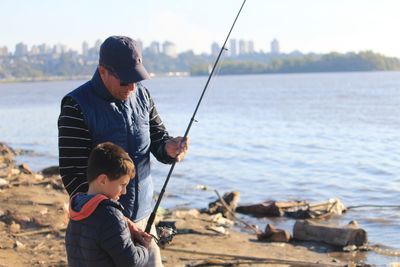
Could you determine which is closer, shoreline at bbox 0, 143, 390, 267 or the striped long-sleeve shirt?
the striped long-sleeve shirt

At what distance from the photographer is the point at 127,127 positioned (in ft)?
12.0

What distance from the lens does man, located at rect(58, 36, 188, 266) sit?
3.50 m

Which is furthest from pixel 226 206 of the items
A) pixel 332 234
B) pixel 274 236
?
pixel 332 234

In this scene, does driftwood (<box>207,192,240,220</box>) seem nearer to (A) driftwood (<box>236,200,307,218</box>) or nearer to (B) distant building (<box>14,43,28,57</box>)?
(A) driftwood (<box>236,200,307,218</box>)

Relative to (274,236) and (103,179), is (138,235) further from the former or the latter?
(274,236)

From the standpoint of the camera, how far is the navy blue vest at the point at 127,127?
11.6 feet

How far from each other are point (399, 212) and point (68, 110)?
10568 mm

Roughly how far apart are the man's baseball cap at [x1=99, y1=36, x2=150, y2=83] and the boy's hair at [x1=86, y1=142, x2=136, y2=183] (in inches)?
17.3

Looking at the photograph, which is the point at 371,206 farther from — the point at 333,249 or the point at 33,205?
the point at 33,205

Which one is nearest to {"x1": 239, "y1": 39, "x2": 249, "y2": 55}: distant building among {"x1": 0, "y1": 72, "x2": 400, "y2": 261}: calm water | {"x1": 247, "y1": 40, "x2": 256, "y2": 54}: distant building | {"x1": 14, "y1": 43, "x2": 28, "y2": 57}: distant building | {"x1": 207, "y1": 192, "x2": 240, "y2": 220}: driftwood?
{"x1": 247, "y1": 40, "x2": 256, "y2": 54}: distant building

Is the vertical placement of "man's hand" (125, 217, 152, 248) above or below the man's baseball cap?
below

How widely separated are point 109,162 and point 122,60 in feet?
1.99

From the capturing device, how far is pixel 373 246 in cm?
1008

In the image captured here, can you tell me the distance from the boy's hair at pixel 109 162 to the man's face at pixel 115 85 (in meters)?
0.43
